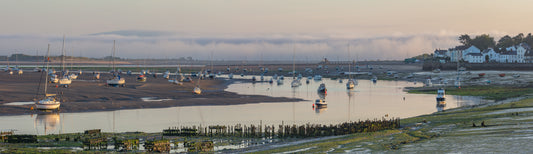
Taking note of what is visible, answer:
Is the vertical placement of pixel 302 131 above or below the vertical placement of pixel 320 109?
below

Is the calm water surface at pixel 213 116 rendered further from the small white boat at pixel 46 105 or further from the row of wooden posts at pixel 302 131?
the row of wooden posts at pixel 302 131

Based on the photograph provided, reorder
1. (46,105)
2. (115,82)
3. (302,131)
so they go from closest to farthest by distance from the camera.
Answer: (302,131)
(46,105)
(115,82)

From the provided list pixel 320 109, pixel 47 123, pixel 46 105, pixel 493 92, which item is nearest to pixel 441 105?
pixel 320 109

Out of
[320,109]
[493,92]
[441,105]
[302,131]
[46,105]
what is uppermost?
[493,92]

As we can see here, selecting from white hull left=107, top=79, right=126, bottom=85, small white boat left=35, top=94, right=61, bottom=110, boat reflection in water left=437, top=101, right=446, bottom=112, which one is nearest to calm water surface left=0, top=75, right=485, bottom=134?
boat reflection in water left=437, top=101, right=446, bottom=112

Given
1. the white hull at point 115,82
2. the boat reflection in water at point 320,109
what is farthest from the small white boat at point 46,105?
the white hull at point 115,82

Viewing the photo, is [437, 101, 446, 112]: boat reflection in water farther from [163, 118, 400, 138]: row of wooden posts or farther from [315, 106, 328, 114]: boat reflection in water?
[163, 118, 400, 138]: row of wooden posts

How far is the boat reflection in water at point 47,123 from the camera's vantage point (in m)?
52.4

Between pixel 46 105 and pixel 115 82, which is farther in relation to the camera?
pixel 115 82

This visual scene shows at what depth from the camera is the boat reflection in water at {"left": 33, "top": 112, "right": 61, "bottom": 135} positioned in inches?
2063

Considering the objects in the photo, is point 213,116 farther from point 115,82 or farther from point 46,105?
point 115,82

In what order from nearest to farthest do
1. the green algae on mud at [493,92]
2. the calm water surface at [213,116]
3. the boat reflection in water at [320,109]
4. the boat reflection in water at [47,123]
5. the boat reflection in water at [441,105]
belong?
the boat reflection in water at [47,123] → the calm water surface at [213,116] → the boat reflection in water at [320,109] → the boat reflection in water at [441,105] → the green algae on mud at [493,92]

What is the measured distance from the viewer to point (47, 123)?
5759 cm

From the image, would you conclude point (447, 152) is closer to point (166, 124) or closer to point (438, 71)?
point (166, 124)
